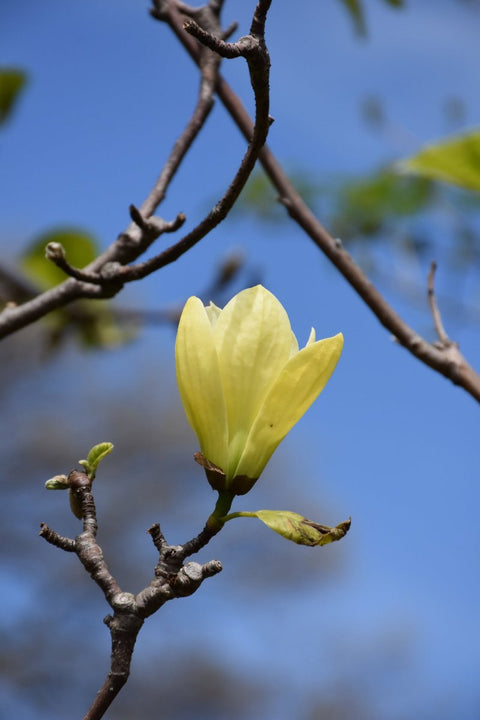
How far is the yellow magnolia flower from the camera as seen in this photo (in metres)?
0.41

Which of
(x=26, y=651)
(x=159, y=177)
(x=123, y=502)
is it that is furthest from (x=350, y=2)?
(x=123, y=502)

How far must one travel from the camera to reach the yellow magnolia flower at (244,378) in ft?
1.35

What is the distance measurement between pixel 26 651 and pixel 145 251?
7.64 meters

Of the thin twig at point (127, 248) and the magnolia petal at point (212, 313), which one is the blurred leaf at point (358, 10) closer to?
the thin twig at point (127, 248)

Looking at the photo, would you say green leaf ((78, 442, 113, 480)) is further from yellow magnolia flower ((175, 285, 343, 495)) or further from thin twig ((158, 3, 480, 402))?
thin twig ((158, 3, 480, 402))

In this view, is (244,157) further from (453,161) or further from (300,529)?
(453,161)

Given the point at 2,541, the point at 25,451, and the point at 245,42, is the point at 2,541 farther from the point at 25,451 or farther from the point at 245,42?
the point at 245,42

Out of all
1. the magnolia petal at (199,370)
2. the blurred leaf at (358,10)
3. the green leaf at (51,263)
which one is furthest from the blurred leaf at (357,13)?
the magnolia petal at (199,370)

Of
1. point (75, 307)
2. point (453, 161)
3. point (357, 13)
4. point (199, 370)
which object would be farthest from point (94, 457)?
point (75, 307)

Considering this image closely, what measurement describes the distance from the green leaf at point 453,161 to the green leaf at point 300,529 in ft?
1.31

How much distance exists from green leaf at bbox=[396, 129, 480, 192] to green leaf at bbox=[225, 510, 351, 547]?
398 mm

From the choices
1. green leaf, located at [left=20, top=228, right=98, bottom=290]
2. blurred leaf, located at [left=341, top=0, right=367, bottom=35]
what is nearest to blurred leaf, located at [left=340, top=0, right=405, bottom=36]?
blurred leaf, located at [left=341, top=0, right=367, bottom=35]

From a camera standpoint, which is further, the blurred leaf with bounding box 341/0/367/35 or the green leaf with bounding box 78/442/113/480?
the blurred leaf with bounding box 341/0/367/35

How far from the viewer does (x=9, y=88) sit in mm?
1109
